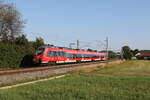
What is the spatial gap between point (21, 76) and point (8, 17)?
23.3 m

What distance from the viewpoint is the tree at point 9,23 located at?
4006cm

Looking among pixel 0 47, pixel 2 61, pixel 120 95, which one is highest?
pixel 0 47

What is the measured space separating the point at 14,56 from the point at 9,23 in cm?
1169

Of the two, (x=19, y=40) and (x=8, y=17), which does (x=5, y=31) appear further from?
(x=19, y=40)

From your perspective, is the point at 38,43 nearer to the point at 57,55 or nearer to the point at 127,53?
the point at 57,55

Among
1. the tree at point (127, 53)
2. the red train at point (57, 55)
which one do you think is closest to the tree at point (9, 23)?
the red train at point (57, 55)

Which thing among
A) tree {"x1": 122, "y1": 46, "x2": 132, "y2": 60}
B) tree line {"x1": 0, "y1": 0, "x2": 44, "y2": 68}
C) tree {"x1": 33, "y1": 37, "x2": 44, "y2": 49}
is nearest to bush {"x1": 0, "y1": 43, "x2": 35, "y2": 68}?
tree line {"x1": 0, "y1": 0, "x2": 44, "y2": 68}

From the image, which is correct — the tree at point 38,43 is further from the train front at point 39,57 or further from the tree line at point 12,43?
the train front at point 39,57

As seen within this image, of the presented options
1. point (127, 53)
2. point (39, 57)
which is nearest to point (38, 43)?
point (39, 57)

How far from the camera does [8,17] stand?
132 ft

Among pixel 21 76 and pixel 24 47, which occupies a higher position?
pixel 24 47

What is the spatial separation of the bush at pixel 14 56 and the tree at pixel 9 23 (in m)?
8.27

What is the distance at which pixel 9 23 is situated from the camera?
4141 cm

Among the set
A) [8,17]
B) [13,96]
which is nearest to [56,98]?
[13,96]
